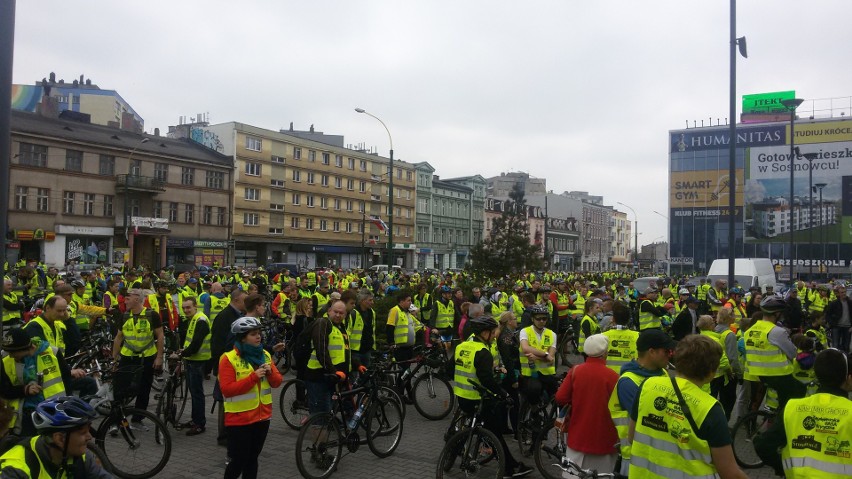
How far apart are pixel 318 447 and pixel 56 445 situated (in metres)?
3.57

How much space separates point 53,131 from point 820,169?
68424mm

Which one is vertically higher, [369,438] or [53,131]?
[53,131]

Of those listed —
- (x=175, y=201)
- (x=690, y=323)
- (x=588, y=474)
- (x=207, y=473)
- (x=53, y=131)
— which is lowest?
(x=207, y=473)

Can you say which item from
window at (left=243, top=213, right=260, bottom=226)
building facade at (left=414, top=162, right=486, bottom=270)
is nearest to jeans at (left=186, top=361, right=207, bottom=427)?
window at (left=243, top=213, right=260, bottom=226)

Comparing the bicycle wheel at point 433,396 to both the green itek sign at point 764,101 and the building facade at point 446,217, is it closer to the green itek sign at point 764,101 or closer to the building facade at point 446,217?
the building facade at point 446,217

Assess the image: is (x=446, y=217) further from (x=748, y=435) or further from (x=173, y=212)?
(x=748, y=435)

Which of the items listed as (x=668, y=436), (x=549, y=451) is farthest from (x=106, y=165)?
(x=668, y=436)

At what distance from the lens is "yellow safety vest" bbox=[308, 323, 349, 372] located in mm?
7070

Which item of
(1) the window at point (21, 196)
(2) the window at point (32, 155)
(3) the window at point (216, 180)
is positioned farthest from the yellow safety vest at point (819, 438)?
(3) the window at point (216, 180)

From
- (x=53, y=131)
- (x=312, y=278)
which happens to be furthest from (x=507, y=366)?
(x=53, y=131)

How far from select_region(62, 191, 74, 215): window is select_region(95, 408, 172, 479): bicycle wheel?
4494cm

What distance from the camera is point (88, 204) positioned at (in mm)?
47094

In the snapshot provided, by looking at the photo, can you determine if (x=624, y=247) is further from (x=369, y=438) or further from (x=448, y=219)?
(x=369, y=438)

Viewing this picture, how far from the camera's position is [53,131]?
1784 inches
